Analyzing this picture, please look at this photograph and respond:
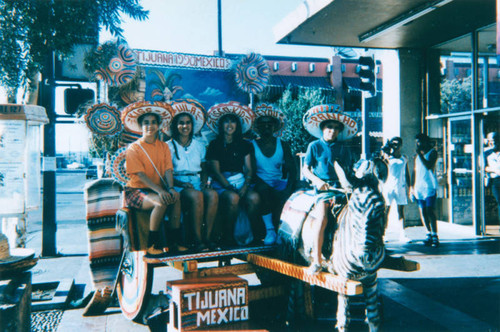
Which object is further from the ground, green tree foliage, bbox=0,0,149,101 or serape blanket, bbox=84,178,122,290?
green tree foliage, bbox=0,0,149,101

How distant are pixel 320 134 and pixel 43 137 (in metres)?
5.85

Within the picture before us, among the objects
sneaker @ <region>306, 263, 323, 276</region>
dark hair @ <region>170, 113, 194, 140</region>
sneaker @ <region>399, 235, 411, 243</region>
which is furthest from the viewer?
sneaker @ <region>399, 235, 411, 243</region>

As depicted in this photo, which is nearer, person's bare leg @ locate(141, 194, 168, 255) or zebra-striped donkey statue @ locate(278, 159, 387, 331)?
zebra-striped donkey statue @ locate(278, 159, 387, 331)

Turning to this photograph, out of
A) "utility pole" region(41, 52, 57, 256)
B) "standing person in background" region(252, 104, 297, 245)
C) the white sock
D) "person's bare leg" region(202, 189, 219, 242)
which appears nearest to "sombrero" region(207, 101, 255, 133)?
"standing person in background" region(252, 104, 297, 245)

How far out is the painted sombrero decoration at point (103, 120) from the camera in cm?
489

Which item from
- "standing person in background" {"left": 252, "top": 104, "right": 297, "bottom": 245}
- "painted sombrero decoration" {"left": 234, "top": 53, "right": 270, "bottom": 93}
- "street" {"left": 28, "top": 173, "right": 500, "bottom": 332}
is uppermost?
"painted sombrero decoration" {"left": 234, "top": 53, "right": 270, "bottom": 93}

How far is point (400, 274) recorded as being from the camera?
6.55 metres

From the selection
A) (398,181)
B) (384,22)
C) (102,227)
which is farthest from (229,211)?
(384,22)

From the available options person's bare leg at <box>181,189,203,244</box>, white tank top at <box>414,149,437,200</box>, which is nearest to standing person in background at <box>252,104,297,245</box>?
person's bare leg at <box>181,189,203,244</box>

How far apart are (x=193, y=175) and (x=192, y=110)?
0.76m

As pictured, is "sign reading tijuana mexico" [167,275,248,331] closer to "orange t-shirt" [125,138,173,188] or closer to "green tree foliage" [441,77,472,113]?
"orange t-shirt" [125,138,173,188]

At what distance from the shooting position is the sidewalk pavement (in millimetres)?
4715

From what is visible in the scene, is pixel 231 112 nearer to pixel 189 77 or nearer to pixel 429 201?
pixel 189 77

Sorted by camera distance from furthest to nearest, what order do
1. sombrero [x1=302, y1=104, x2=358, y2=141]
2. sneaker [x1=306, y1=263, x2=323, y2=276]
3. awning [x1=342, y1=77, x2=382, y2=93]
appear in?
1. awning [x1=342, y1=77, x2=382, y2=93]
2. sombrero [x1=302, y1=104, x2=358, y2=141]
3. sneaker [x1=306, y1=263, x2=323, y2=276]
